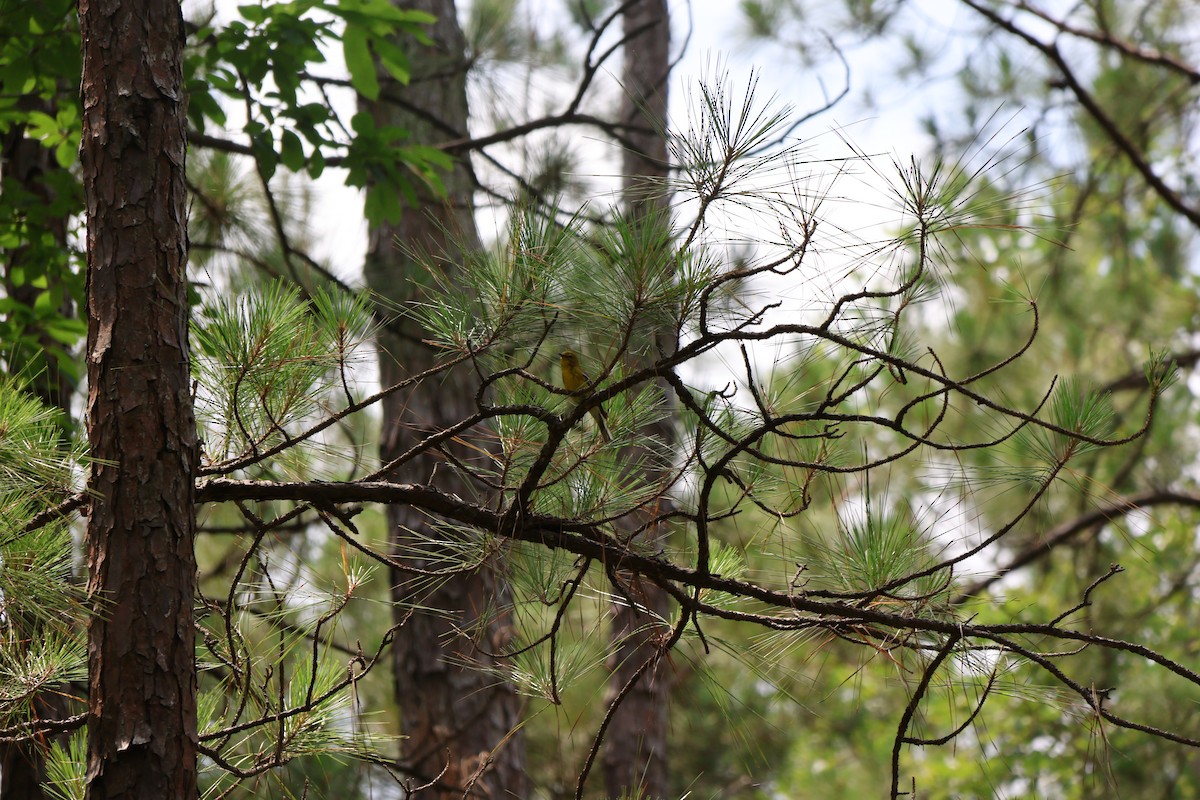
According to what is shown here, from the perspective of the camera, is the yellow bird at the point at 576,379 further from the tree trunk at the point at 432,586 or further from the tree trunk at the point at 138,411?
the tree trunk at the point at 432,586

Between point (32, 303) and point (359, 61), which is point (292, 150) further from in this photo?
point (32, 303)

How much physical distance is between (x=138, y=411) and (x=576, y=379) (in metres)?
1.00

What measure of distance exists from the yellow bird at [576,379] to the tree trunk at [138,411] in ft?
2.10

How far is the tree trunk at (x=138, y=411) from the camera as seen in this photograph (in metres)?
1.44

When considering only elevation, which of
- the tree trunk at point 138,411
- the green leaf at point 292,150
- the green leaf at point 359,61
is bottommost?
the tree trunk at point 138,411

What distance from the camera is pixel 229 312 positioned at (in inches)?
64.4

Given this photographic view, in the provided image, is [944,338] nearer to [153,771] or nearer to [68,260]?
[68,260]

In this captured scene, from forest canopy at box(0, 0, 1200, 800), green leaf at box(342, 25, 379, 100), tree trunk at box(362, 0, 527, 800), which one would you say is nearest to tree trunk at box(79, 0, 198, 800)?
forest canopy at box(0, 0, 1200, 800)

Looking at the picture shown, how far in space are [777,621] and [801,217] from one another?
26.8 inches

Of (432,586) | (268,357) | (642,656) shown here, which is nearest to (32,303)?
(432,586)

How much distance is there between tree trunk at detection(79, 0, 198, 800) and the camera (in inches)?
56.7

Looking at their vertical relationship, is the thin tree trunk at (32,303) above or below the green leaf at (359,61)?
below

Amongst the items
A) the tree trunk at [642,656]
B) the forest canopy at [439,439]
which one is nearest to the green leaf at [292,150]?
the forest canopy at [439,439]

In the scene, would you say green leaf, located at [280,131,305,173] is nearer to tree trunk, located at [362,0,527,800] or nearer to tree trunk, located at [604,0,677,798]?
tree trunk, located at [362,0,527,800]
